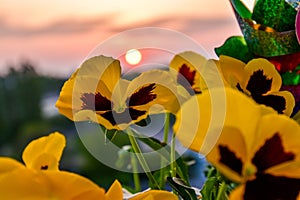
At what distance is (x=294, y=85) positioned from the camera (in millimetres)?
365

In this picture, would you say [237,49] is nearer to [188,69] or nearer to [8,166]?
[188,69]

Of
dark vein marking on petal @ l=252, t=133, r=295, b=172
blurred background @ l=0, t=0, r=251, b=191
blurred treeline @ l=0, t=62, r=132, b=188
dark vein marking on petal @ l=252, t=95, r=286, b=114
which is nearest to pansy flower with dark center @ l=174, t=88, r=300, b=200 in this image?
dark vein marking on petal @ l=252, t=133, r=295, b=172

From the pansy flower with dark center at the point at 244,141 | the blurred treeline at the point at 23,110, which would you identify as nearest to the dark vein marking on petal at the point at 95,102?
the pansy flower with dark center at the point at 244,141

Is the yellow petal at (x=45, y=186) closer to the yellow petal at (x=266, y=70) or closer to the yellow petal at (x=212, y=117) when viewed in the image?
the yellow petal at (x=212, y=117)

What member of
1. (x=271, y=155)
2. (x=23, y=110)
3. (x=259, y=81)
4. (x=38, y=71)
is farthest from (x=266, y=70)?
(x=23, y=110)

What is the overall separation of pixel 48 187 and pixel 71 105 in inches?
4.1

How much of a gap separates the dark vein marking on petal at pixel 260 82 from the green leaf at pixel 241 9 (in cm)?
8

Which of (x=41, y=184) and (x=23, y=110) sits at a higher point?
(x=41, y=184)

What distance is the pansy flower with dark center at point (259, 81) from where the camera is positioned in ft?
0.99

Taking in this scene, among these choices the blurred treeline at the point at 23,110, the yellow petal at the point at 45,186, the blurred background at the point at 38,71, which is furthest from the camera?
the blurred treeline at the point at 23,110

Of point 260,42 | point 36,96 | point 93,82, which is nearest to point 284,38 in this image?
point 260,42

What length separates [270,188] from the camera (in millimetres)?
203

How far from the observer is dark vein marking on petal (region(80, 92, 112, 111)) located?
0.29 meters

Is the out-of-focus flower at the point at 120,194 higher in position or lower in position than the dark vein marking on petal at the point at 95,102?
lower
